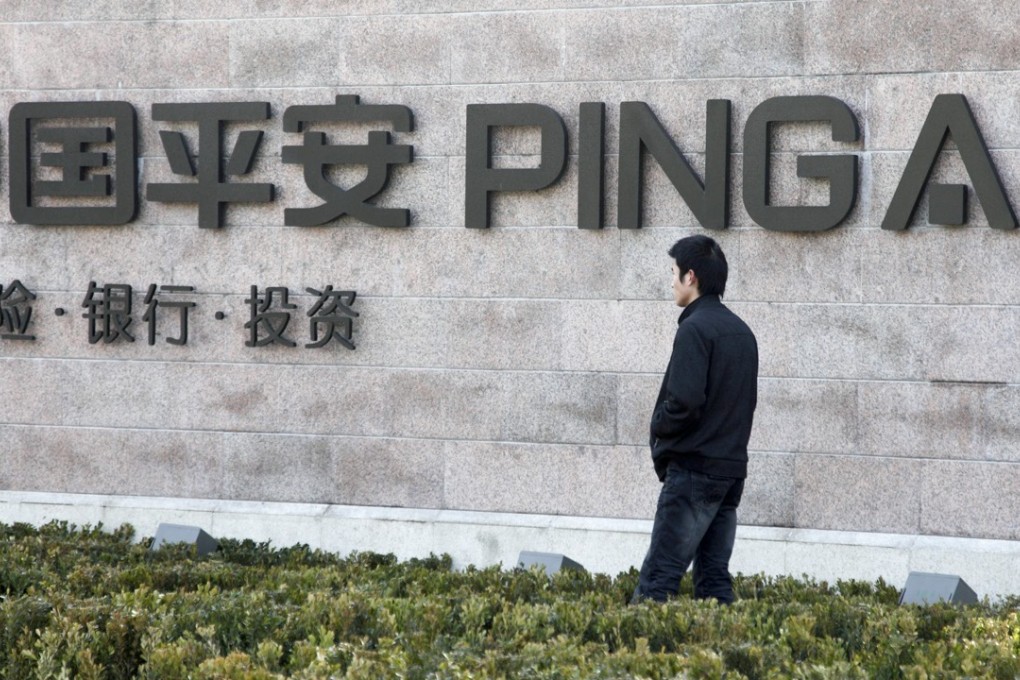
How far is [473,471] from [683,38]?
2.59m

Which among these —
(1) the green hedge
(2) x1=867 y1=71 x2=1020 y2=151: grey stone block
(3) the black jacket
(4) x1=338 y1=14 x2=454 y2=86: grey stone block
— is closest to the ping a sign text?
(2) x1=867 y1=71 x2=1020 y2=151: grey stone block

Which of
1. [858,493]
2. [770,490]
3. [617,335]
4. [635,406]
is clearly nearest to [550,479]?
[635,406]

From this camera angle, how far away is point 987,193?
721 centimetres

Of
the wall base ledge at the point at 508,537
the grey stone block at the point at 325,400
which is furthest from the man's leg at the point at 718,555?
the grey stone block at the point at 325,400

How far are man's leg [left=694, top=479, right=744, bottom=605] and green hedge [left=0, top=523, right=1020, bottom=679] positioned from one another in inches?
12.8

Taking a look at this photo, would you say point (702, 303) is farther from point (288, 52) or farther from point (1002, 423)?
point (288, 52)

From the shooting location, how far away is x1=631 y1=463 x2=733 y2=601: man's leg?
575cm

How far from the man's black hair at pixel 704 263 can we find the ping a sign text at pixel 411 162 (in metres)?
1.75

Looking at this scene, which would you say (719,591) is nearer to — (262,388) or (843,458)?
A: (843,458)

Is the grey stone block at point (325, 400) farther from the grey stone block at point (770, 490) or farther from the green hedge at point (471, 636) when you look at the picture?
the green hedge at point (471, 636)

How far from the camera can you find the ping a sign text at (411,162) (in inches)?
289

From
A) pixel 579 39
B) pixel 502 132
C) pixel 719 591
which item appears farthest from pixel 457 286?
pixel 719 591

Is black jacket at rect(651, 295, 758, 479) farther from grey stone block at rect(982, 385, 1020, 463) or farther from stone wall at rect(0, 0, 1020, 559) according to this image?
grey stone block at rect(982, 385, 1020, 463)

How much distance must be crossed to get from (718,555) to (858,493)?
1.81 metres
